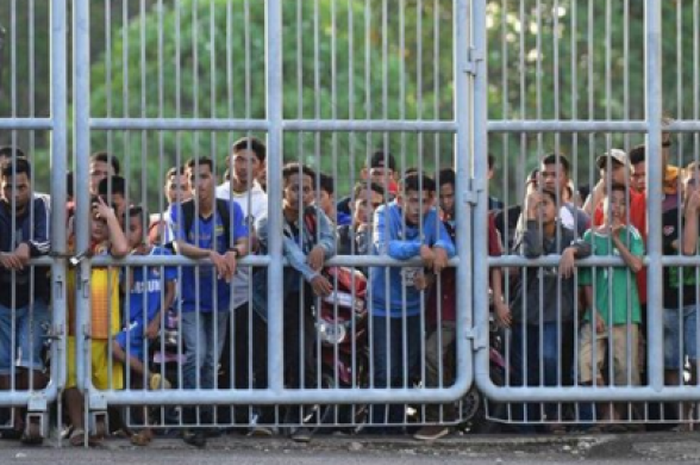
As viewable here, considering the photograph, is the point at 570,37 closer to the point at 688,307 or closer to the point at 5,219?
the point at 688,307

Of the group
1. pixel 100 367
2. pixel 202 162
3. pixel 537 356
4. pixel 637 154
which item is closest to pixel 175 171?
pixel 202 162

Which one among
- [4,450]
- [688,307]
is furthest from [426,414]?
[4,450]

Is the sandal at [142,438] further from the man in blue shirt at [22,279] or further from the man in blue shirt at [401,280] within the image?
the man in blue shirt at [401,280]

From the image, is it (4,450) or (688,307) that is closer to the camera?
(4,450)

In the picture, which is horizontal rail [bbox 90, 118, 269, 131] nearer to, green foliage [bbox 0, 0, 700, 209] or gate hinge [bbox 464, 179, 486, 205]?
green foliage [bbox 0, 0, 700, 209]

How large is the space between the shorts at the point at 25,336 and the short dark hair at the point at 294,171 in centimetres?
Answer: 165

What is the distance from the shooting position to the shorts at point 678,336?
13.2 metres

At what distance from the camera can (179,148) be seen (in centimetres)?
1256

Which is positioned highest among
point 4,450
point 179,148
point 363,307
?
point 179,148

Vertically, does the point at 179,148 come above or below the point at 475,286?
above

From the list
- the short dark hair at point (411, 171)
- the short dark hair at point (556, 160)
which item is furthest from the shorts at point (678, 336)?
the short dark hair at point (411, 171)

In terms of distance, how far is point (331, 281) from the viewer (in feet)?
42.1

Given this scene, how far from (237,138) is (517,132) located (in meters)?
1.73

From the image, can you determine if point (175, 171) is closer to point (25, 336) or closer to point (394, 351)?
point (25, 336)
